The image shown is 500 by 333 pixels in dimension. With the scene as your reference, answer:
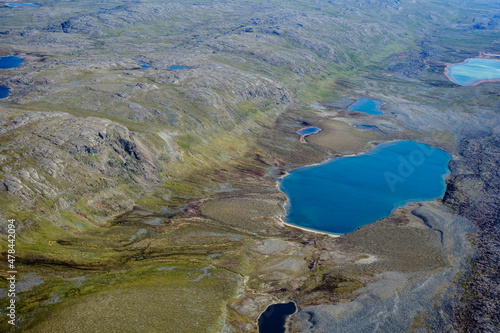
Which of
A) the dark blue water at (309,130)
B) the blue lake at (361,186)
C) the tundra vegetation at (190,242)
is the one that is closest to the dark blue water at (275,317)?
the tundra vegetation at (190,242)

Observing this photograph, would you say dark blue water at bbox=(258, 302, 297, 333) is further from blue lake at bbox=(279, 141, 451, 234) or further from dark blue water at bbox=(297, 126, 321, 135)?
dark blue water at bbox=(297, 126, 321, 135)

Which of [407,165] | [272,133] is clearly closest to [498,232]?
Result: [407,165]

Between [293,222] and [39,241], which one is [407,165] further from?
[39,241]

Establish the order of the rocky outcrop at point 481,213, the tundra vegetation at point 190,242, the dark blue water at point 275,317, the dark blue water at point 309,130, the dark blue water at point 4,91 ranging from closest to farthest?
the tundra vegetation at point 190,242 < the dark blue water at point 275,317 < the rocky outcrop at point 481,213 < the dark blue water at point 4,91 < the dark blue water at point 309,130

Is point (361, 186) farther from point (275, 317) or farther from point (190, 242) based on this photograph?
point (275, 317)

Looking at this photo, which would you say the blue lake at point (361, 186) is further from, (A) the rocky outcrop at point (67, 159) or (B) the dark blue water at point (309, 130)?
(A) the rocky outcrop at point (67, 159)

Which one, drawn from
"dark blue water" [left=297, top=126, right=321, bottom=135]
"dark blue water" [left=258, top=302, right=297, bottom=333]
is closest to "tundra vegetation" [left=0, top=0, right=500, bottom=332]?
"dark blue water" [left=258, top=302, right=297, bottom=333]

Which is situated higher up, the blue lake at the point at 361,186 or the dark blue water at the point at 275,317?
the dark blue water at the point at 275,317
